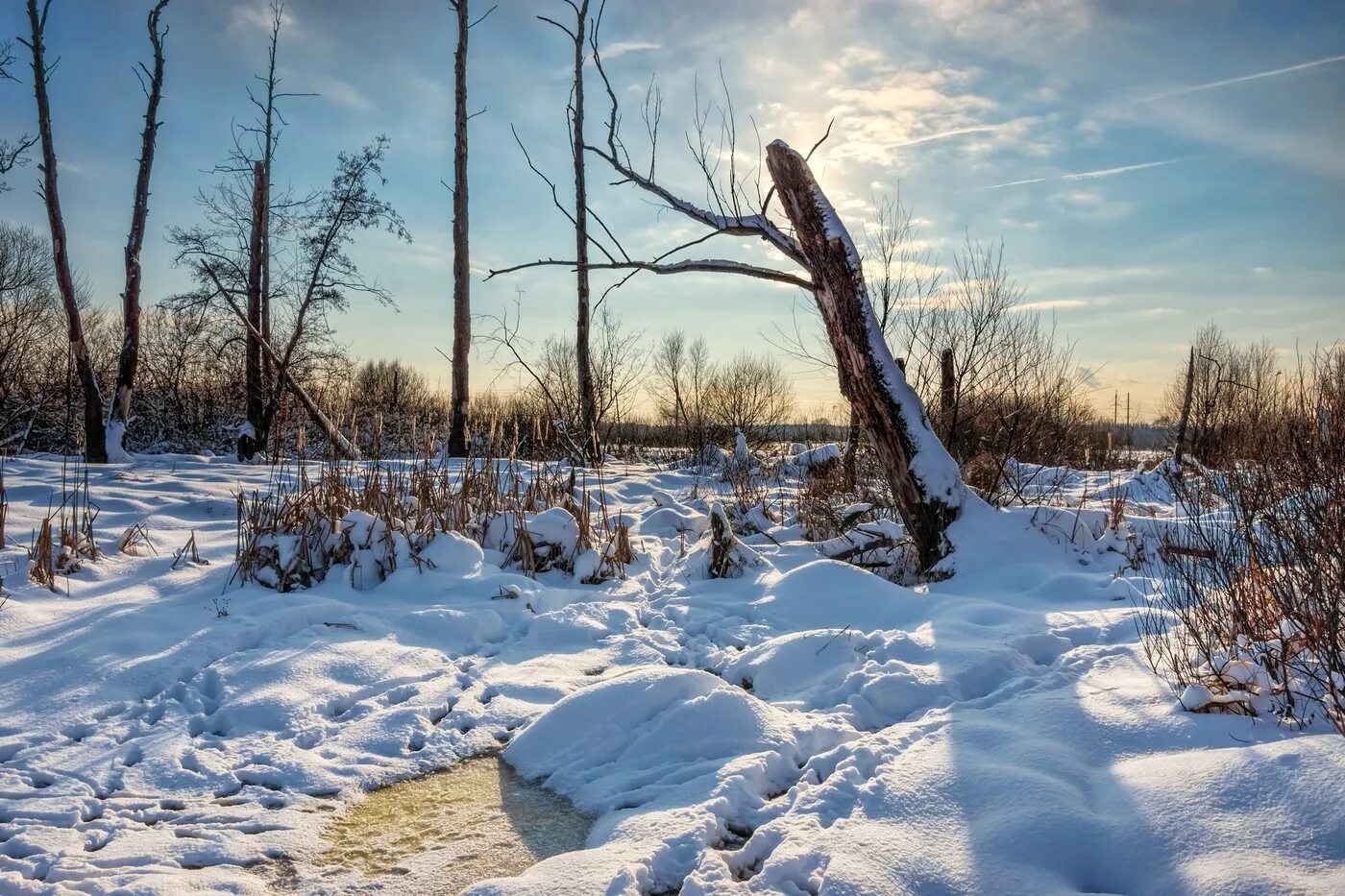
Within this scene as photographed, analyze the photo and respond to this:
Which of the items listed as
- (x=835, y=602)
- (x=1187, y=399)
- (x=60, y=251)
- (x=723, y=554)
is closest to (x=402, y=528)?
(x=723, y=554)

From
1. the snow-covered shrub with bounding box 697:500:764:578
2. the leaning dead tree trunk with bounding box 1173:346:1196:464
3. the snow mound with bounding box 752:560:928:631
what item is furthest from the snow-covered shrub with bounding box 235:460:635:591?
the leaning dead tree trunk with bounding box 1173:346:1196:464

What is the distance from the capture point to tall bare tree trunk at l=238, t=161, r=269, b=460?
1241 centimetres

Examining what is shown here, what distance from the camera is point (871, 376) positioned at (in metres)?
5.27

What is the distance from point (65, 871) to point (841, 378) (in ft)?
15.9

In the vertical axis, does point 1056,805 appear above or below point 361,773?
above

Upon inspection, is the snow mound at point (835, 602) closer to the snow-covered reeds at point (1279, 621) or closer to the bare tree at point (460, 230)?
the snow-covered reeds at point (1279, 621)

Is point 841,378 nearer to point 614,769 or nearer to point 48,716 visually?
point 614,769

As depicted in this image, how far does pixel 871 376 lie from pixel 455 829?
157 inches

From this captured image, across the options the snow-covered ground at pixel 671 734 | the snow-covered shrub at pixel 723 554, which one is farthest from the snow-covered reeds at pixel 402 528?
the snow-covered shrub at pixel 723 554

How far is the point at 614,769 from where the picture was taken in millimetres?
2666

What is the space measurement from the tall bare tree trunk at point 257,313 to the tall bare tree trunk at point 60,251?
2.17m

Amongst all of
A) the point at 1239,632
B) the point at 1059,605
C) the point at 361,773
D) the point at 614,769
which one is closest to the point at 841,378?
the point at 1059,605

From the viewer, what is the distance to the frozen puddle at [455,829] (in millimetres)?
2129

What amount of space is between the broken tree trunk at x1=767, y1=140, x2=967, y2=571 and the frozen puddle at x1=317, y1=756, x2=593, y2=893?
3631 mm
